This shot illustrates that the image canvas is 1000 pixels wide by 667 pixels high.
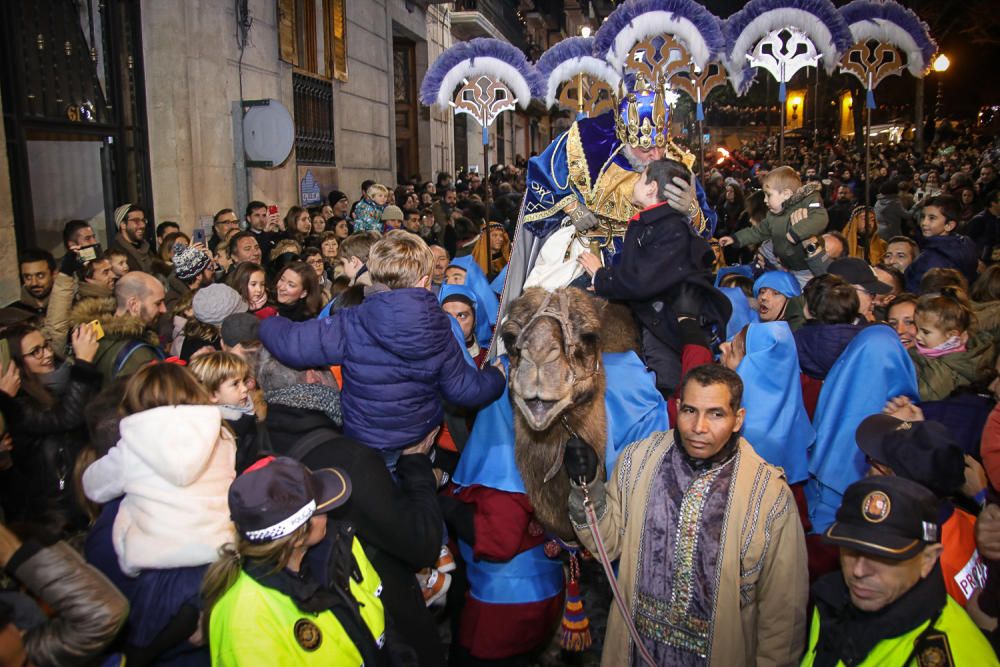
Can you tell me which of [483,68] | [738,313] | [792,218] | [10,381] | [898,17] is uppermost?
[898,17]

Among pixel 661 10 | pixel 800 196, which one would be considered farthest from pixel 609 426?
pixel 661 10

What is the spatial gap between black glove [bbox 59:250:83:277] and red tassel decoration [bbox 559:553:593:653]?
4.37m

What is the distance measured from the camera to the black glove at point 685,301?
395 cm

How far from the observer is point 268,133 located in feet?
32.6

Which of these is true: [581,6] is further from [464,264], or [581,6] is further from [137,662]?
[137,662]

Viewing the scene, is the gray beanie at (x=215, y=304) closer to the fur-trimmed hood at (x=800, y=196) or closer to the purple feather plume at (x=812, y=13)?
the fur-trimmed hood at (x=800, y=196)

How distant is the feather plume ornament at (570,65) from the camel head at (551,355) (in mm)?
4606

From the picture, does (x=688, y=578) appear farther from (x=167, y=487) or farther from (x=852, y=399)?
(x=167, y=487)

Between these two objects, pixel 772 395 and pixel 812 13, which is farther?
pixel 812 13

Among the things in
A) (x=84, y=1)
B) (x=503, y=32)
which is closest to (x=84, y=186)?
(x=84, y=1)

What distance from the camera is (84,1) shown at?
8.41 m

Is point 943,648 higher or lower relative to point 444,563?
higher

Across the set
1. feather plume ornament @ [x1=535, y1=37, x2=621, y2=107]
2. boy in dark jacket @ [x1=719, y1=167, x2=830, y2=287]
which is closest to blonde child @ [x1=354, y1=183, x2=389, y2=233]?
feather plume ornament @ [x1=535, y1=37, x2=621, y2=107]

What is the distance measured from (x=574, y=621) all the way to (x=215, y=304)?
8.53 ft
